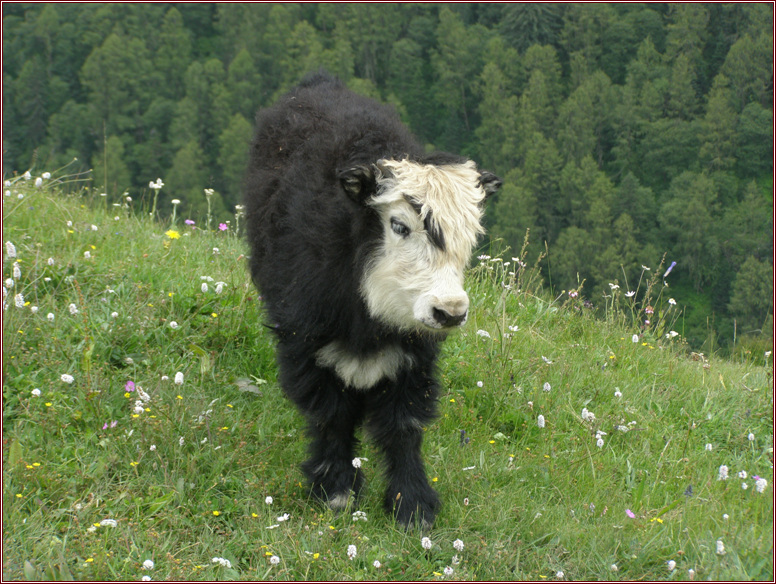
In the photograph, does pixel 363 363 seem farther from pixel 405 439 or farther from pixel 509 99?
pixel 509 99

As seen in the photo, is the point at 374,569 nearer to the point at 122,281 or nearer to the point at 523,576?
the point at 523,576

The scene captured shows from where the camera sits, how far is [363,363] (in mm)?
3971

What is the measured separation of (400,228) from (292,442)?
1822 mm

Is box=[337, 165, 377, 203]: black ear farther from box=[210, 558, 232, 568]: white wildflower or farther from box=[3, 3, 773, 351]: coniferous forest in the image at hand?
box=[3, 3, 773, 351]: coniferous forest

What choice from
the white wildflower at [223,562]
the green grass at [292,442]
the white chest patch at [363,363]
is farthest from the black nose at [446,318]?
the white wildflower at [223,562]

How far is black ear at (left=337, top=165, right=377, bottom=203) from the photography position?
3615 millimetres

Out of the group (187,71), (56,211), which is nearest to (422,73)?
(187,71)

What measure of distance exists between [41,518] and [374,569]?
1.63m

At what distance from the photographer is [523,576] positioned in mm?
3670

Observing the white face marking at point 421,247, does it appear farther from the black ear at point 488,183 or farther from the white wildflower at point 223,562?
the white wildflower at point 223,562

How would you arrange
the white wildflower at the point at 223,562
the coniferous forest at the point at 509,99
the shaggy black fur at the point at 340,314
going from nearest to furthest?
the white wildflower at the point at 223,562 < the shaggy black fur at the point at 340,314 < the coniferous forest at the point at 509,99

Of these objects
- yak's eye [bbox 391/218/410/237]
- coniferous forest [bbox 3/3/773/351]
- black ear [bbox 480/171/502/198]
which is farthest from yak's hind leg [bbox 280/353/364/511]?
coniferous forest [bbox 3/3/773/351]

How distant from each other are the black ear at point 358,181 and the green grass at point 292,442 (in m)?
1.55

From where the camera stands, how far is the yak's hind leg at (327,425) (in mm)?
4152
